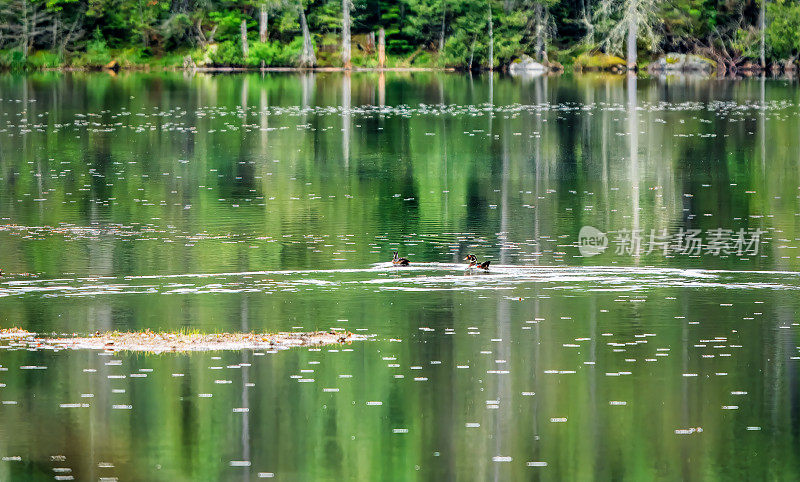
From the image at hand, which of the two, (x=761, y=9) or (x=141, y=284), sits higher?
(x=761, y=9)

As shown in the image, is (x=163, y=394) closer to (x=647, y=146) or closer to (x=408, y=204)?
(x=408, y=204)

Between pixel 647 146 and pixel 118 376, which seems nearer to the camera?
pixel 118 376

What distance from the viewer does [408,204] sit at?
26.5 metres

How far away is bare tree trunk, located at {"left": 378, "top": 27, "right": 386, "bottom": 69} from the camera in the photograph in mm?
91562

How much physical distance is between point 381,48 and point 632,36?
16.3 metres

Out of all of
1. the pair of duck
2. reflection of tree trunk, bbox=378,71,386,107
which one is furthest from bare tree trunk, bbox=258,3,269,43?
the pair of duck

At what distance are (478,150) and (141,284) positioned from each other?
2006cm

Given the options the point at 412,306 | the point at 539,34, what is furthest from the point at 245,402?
the point at 539,34

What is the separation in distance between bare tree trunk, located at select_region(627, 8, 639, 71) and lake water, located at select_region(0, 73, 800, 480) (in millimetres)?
43707

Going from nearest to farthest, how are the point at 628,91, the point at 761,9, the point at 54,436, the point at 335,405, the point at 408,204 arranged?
the point at 54,436, the point at 335,405, the point at 408,204, the point at 628,91, the point at 761,9

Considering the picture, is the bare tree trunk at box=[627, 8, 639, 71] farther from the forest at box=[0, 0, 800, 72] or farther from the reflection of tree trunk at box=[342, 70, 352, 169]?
the reflection of tree trunk at box=[342, 70, 352, 169]

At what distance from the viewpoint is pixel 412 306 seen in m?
16.6

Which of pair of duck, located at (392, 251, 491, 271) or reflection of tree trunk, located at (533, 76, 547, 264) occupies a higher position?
reflection of tree trunk, located at (533, 76, 547, 264)

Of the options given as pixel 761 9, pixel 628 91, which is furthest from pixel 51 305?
pixel 761 9
